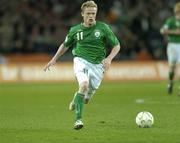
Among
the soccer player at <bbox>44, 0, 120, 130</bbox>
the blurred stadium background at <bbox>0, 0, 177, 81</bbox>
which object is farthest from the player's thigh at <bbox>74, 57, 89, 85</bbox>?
the blurred stadium background at <bbox>0, 0, 177, 81</bbox>

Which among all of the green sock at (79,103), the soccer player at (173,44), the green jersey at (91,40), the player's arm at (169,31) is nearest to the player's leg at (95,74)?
the green jersey at (91,40)

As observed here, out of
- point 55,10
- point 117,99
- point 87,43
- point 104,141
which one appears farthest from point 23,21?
point 104,141

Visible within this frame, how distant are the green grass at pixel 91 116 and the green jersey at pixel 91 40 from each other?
1361mm

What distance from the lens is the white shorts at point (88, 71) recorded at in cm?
1330

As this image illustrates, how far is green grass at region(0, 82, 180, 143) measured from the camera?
38.0ft

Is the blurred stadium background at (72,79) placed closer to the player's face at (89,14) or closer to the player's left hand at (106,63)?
the player's left hand at (106,63)

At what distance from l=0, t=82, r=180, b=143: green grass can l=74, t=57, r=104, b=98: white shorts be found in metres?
0.86

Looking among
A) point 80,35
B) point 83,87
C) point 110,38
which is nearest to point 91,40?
point 80,35

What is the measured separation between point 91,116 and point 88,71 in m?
2.54

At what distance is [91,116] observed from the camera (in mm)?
15898

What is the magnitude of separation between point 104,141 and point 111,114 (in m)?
5.33

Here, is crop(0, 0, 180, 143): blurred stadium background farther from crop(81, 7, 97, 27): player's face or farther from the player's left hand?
crop(81, 7, 97, 27): player's face

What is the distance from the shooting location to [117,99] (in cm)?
2189

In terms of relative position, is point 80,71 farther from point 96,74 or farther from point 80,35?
point 80,35
